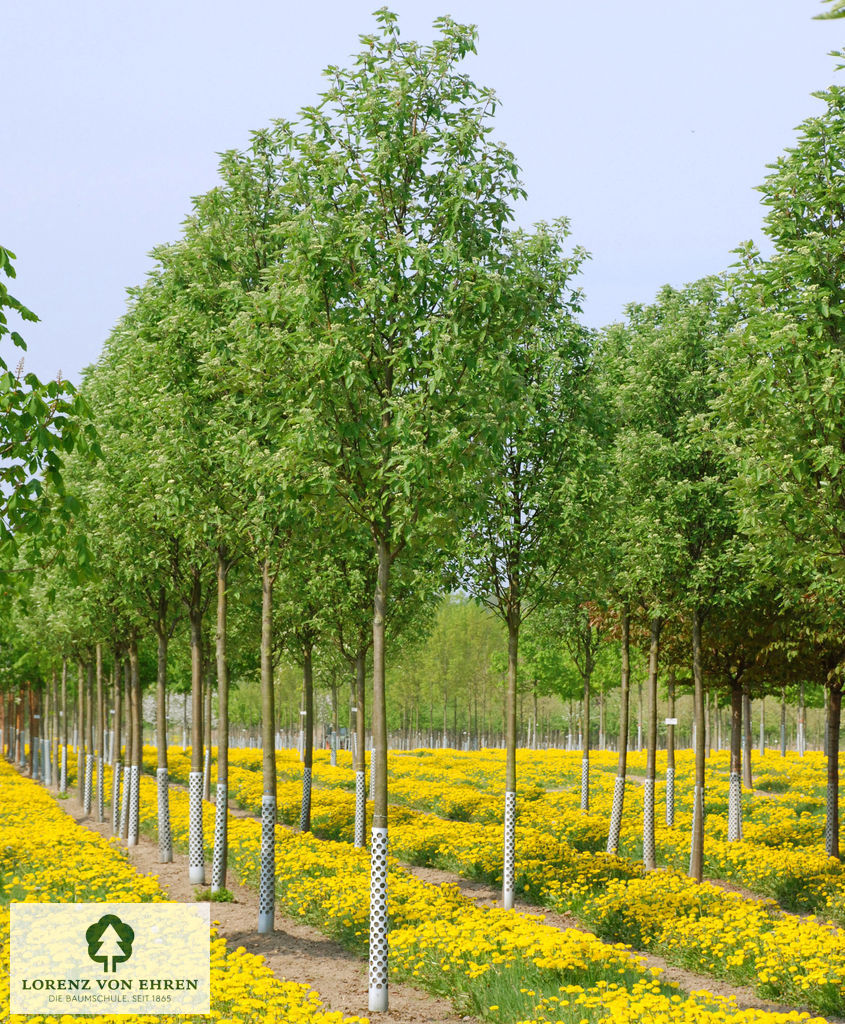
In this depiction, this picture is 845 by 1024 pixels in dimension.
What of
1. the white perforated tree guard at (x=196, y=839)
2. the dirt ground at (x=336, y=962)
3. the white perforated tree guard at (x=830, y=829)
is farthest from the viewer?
the white perforated tree guard at (x=830, y=829)

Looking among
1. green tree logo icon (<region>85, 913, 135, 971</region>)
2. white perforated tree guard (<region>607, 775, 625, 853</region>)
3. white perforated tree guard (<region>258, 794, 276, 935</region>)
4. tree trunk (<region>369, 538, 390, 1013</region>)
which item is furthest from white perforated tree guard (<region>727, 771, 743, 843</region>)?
green tree logo icon (<region>85, 913, 135, 971</region>)

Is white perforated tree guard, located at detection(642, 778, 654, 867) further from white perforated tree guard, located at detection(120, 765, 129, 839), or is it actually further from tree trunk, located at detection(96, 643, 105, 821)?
tree trunk, located at detection(96, 643, 105, 821)

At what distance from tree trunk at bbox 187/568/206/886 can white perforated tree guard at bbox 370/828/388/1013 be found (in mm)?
6694

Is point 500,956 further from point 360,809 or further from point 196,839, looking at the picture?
point 360,809

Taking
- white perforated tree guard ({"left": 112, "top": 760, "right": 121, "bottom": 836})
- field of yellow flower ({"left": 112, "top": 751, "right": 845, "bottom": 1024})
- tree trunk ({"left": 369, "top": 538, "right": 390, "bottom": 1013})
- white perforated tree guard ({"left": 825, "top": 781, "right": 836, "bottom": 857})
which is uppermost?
tree trunk ({"left": 369, "top": 538, "right": 390, "bottom": 1013})

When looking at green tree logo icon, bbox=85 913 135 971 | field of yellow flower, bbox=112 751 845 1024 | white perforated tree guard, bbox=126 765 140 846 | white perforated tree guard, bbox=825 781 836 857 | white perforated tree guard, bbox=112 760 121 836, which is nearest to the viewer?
field of yellow flower, bbox=112 751 845 1024

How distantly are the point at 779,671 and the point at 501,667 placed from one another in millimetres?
35001

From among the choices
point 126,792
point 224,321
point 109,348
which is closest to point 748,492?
point 224,321

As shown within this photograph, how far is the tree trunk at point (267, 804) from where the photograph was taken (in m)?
14.1

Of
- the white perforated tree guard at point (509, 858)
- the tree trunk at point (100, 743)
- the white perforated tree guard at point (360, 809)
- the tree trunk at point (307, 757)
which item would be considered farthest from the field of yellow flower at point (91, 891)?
the white perforated tree guard at point (360, 809)

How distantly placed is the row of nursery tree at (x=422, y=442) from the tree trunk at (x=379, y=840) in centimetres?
4

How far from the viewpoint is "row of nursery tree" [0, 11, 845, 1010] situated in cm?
1081

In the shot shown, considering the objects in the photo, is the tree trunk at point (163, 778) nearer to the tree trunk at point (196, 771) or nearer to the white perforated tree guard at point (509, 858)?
the tree trunk at point (196, 771)

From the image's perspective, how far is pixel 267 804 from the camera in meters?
14.9
